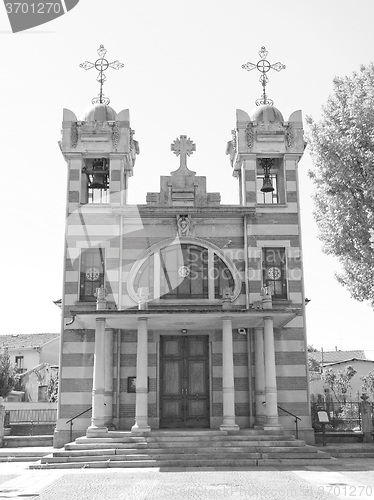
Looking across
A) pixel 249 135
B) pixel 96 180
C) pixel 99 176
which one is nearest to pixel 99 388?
pixel 96 180

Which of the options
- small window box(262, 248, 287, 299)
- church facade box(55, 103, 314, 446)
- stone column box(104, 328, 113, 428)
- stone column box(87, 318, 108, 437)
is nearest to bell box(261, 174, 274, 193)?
church facade box(55, 103, 314, 446)

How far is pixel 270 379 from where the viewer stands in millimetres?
20500

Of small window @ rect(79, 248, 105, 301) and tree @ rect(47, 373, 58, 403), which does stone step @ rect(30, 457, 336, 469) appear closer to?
small window @ rect(79, 248, 105, 301)

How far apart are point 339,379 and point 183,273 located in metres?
40.4

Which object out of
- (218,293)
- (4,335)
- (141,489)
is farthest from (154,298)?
(4,335)

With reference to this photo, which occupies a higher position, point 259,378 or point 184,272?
point 184,272

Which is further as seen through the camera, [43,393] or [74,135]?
[43,393]

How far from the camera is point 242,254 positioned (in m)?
23.6

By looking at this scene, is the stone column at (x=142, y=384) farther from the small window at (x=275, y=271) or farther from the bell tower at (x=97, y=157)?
the bell tower at (x=97, y=157)

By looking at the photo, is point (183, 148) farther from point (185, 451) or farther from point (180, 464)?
point (180, 464)

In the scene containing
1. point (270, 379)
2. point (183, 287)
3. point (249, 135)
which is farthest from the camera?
point (249, 135)

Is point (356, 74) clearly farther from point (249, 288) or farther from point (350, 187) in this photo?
point (249, 288)

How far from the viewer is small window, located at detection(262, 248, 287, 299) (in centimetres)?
2350

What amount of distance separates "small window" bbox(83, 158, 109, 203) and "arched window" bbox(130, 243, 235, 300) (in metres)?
3.82
